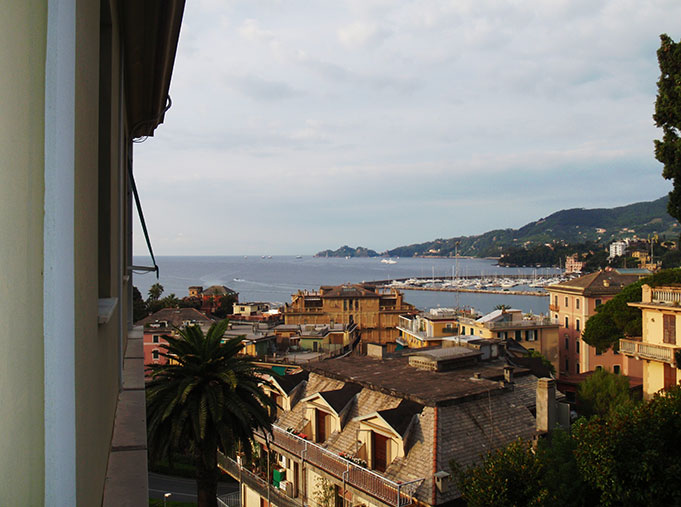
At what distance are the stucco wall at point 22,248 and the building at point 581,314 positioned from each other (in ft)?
A: 182

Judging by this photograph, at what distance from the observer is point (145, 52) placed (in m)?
4.29

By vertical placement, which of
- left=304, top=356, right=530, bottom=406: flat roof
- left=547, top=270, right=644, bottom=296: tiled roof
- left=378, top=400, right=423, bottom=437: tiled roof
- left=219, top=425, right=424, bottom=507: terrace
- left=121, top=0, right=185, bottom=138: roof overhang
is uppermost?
left=121, top=0, right=185, bottom=138: roof overhang

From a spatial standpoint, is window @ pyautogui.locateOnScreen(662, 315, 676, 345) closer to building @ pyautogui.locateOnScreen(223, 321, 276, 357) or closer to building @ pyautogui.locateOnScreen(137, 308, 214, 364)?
building @ pyautogui.locateOnScreen(223, 321, 276, 357)

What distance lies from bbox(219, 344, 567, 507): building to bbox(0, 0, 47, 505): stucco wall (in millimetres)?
15160

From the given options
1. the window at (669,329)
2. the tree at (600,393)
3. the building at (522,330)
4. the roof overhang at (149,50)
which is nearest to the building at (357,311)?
the building at (522,330)

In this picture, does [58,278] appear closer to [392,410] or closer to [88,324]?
[88,324]

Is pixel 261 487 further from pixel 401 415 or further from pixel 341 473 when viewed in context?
pixel 401 415

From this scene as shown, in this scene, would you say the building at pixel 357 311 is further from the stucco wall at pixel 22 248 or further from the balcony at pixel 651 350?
the stucco wall at pixel 22 248

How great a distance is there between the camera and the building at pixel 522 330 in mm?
49406

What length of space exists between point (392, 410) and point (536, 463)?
5.00 metres

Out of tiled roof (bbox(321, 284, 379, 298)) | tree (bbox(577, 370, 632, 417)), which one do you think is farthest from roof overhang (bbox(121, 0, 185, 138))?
tiled roof (bbox(321, 284, 379, 298))

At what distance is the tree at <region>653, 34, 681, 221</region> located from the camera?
17.2m

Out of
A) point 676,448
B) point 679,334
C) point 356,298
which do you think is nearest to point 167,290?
point 356,298

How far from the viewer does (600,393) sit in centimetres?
3038
